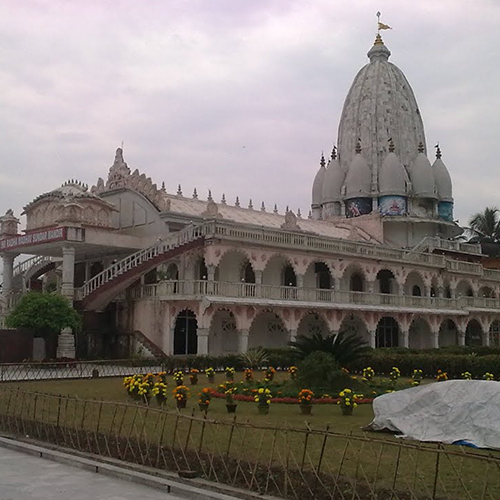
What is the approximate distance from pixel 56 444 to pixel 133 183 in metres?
28.5

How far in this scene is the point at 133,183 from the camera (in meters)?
39.4

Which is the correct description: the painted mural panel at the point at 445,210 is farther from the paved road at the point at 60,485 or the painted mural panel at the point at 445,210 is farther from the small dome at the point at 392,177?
the paved road at the point at 60,485

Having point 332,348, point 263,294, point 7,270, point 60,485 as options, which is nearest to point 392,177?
point 263,294

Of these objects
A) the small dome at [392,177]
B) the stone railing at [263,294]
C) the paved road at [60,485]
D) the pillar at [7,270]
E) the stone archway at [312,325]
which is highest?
the small dome at [392,177]

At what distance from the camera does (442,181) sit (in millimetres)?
57562

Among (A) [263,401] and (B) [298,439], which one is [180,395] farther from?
(B) [298,439]

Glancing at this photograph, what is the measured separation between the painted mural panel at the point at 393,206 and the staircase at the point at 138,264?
78.0 ft

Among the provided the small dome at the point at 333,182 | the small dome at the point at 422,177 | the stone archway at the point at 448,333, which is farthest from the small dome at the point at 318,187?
the stone archway at the point at 448,333

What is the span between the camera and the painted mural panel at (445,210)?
56844 mm

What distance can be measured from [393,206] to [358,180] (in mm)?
3728

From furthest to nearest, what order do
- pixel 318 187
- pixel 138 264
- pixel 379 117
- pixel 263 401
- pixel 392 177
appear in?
1. pixel 318 187
2. pixel 379 117
3. pixel 392 177
4. pixel 138 264
5. pixel 263 401

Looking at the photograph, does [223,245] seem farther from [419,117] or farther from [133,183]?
[419,117]

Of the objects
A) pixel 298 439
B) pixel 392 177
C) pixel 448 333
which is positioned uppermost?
pixel 392 177

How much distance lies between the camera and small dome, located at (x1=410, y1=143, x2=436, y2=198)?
182ft
